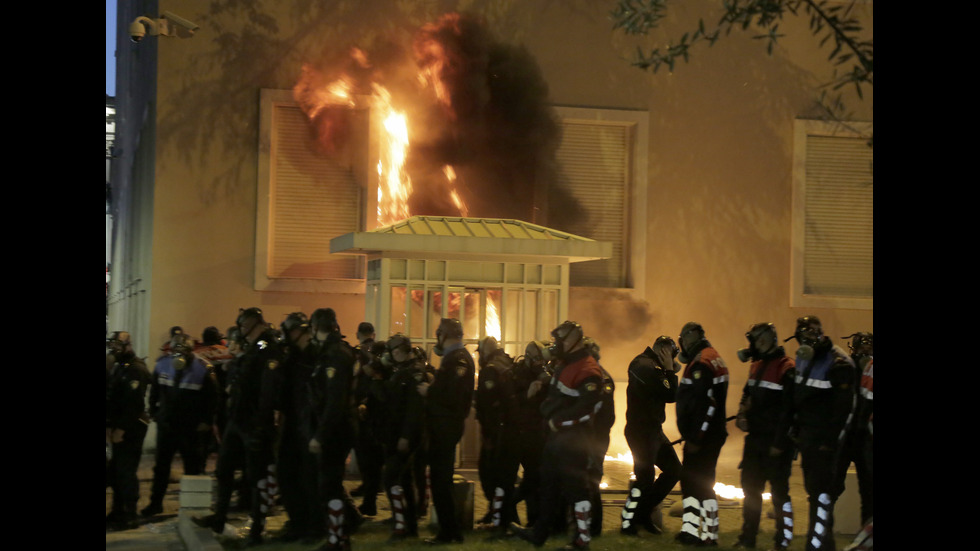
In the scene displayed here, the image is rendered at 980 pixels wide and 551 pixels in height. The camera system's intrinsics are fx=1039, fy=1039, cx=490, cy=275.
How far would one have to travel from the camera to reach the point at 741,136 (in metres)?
16.6

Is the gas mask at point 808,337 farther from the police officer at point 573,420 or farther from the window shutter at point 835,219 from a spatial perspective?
the window shutter at point 835,219

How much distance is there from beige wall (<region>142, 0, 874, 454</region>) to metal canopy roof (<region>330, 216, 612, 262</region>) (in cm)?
249

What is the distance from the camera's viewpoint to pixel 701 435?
29.9 ft

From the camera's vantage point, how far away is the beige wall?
15086mm

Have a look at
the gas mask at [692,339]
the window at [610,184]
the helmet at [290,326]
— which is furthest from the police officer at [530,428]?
the window at [610,184]

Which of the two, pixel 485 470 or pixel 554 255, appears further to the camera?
pixel 554 255

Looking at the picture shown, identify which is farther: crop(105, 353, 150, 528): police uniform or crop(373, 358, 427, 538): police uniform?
crop(105, 353, 150, 528): police uniform

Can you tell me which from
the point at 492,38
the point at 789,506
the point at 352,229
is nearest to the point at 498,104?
the point at 492,38

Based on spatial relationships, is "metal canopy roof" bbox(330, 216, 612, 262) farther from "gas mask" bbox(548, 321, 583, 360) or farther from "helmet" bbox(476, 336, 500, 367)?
"gas mask" bbox(548, 321, 583, 360)

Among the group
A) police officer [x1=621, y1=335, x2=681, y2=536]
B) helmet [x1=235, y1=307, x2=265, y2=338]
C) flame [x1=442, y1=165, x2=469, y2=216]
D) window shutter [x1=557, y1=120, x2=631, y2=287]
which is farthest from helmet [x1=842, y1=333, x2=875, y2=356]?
flame [x1=442, y1=165, x2=469, y2=216]

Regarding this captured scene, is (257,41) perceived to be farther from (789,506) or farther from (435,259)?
(789,506)

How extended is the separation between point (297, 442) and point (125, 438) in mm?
1954

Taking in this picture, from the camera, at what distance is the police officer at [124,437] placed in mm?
9773
